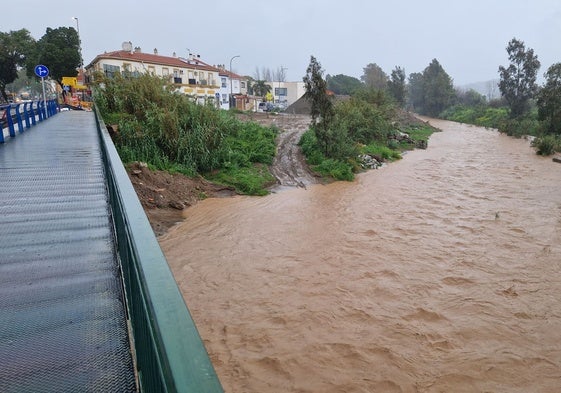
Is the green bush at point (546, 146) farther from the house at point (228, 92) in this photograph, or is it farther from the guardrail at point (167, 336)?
the house at point (228, 92)

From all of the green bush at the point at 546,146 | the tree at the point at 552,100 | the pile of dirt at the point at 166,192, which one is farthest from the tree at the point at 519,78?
the pile of dirt at the point at 166,192

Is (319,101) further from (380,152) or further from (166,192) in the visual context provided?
(166,192)

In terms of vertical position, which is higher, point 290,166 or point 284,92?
point 284,92

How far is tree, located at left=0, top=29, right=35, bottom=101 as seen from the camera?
38369 mm

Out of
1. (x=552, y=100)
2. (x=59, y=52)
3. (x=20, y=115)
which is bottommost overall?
(x=20, y=115)

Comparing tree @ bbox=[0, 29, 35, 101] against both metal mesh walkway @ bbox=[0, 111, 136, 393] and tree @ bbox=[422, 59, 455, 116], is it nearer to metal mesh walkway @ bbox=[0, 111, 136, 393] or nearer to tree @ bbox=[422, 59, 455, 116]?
metal mesh walkway @ bbox=[0, 111, 136, 393]

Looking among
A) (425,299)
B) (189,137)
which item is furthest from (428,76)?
(425,299)

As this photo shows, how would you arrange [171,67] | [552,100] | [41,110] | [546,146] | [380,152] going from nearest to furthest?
[41,110]
[380,152]
[546,146]
[552,100]
[171,67]

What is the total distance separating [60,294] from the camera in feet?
9.30

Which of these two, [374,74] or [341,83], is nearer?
Answer: [341,83]

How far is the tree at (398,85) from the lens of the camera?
58.8 m

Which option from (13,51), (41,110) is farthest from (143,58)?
(41,110)

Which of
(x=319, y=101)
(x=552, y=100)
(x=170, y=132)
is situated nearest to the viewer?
(x=170, y=132)

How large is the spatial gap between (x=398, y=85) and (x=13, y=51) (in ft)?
158
